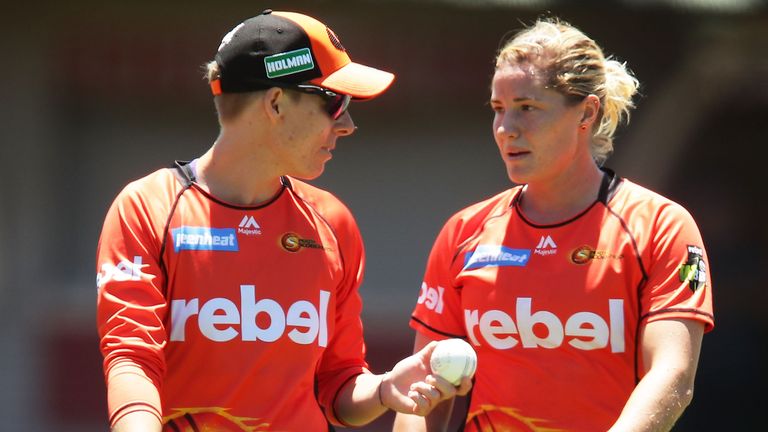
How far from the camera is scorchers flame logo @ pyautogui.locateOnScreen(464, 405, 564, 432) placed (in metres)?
3.19

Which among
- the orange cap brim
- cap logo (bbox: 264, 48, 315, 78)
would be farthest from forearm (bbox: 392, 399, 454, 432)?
cap logo (bbox: 264, 48, 315, 78)

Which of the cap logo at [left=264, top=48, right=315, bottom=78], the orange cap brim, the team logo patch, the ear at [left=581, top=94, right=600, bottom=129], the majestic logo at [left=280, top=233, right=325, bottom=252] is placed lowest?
the team logo patch

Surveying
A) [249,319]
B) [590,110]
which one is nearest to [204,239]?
[249,319]

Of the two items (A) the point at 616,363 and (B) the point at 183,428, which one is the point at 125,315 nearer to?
(B) the point at 183,428

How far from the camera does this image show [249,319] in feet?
10.1

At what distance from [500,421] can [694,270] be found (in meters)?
0.64

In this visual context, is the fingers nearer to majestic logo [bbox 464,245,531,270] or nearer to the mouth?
majestic logo [bbox 464,245,531,270]

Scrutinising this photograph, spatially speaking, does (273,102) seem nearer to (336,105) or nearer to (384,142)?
(336,105)

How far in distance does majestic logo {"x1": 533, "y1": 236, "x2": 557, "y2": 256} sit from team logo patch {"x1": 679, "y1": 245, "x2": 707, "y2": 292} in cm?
36

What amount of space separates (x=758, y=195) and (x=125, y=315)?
217 inches

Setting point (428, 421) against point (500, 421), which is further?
point (428, 421)

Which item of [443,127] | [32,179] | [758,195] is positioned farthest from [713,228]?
[32,179]

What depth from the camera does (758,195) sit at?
754 centimetres

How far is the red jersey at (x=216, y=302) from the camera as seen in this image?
116 inches
